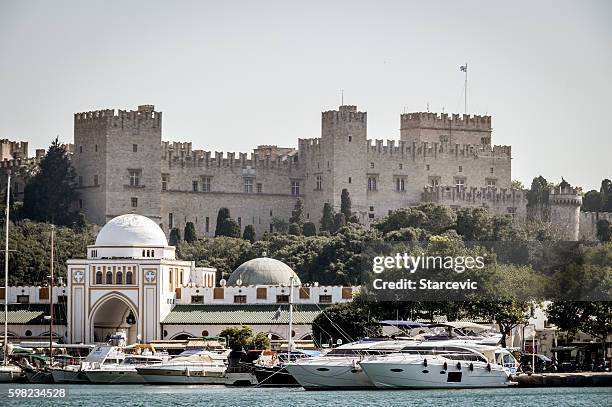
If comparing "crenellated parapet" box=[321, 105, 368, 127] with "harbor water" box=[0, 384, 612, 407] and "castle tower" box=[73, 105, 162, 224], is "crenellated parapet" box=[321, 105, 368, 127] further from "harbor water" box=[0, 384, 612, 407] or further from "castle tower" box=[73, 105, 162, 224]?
"harbor water" box=[0, 384, 612, 407]

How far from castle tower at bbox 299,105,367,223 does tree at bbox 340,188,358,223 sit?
1.64 m

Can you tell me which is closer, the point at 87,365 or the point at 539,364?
the point at 87,365

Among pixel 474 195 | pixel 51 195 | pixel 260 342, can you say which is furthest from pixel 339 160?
pixel 260 342

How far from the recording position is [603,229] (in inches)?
6053

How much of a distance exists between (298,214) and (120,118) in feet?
42.9

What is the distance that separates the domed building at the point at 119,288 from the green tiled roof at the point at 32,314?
67.4 inches

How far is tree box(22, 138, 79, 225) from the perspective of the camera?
146500mm

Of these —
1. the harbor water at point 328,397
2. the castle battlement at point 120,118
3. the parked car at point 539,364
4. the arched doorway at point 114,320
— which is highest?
the castle battlement at point 120,118

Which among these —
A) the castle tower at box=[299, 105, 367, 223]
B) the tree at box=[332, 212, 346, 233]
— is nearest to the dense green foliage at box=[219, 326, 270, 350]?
the tree at box=[332, 212, 346, 233]

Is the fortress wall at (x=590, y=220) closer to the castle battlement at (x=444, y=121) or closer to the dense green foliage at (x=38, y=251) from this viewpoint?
the castle battlement at (x=444, y=121)

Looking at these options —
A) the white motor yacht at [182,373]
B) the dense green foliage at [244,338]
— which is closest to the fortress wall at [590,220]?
the dense green foliage at [244,338]

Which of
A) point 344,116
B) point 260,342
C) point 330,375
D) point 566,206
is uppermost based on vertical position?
point 344,116

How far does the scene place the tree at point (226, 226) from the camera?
148m

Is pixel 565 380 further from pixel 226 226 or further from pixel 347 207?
pixel 347 207
